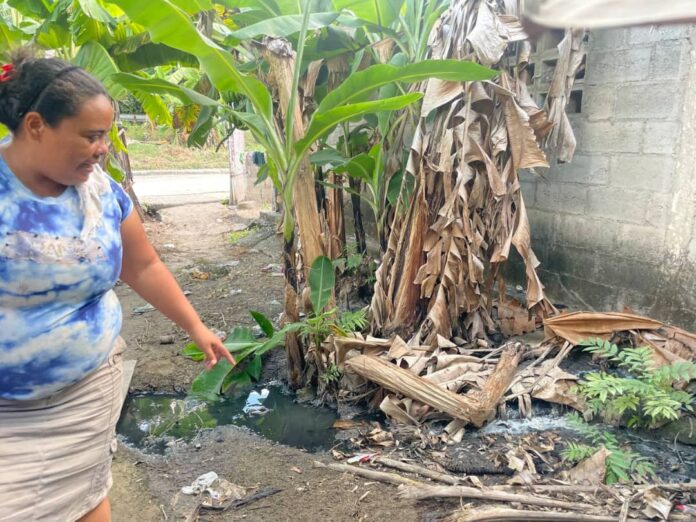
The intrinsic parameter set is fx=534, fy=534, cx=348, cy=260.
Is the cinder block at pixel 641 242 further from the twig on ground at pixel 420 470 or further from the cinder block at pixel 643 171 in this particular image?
the twig on ground at pixel 420 470

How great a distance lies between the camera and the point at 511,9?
3.13m

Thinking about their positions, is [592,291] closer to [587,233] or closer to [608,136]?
[587,233]

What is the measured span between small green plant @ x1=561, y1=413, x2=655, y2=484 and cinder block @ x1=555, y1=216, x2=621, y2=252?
53.6 inches

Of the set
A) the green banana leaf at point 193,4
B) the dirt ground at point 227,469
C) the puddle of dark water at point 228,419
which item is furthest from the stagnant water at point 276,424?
the green banana leaf at point 193,4

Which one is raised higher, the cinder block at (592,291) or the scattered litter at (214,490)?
the cinder block at (592,291)

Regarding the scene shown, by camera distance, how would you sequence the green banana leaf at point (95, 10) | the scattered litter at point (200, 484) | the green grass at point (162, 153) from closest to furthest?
the scattered litter at point (200, 484)
the green banana leaf at point (95, 10)
the green grass at point (162, 153)

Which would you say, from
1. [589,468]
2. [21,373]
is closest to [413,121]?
[589,468]

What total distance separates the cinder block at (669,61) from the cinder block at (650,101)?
0.05m

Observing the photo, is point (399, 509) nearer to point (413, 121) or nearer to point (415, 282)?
point (415, 282)

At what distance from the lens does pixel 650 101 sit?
10.0 ft

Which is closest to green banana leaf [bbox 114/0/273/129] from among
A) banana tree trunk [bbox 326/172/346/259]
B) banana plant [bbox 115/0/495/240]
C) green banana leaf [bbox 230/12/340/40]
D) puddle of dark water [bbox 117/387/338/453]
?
banana plant [bbox 115/0/495/240]

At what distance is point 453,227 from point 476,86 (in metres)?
0.82

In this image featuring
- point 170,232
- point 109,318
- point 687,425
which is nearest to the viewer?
point 109,318

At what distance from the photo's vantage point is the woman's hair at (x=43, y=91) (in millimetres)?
1310
